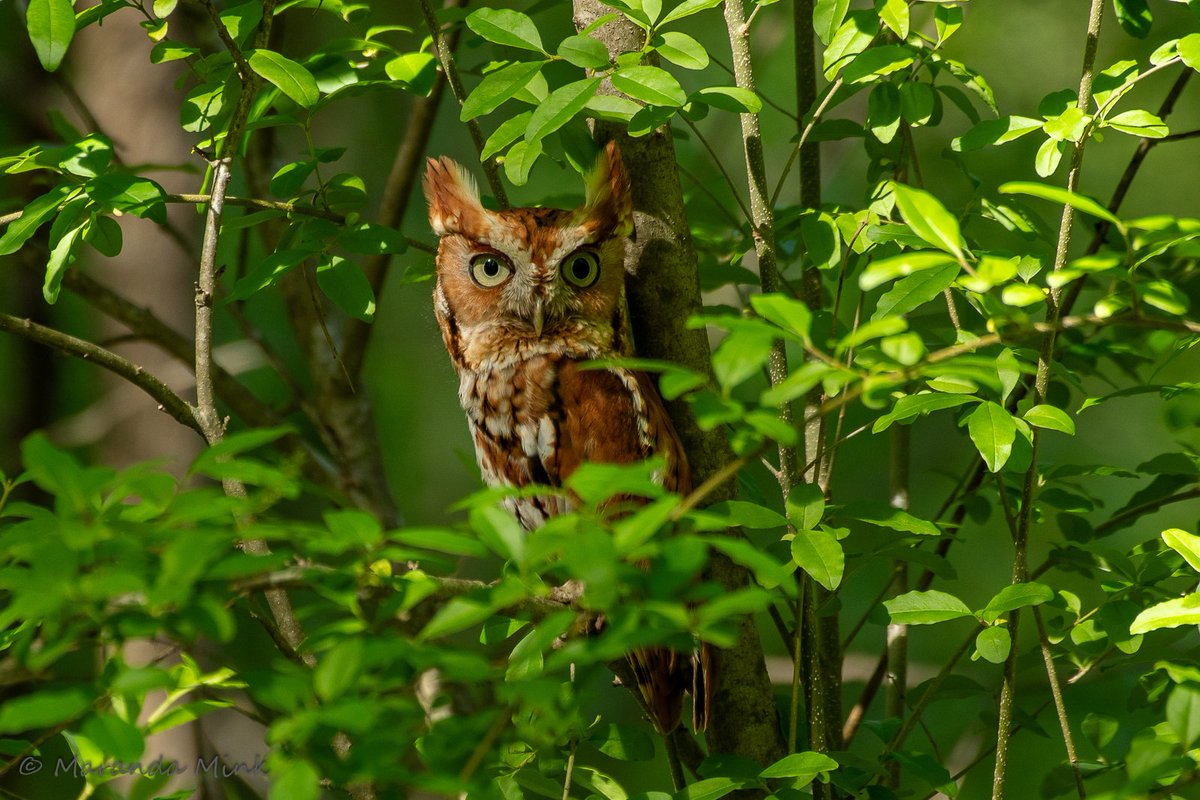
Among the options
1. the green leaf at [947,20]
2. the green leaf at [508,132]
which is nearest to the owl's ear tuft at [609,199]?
the green leaf at [508,132]

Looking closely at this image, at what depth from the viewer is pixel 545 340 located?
89.8 inches

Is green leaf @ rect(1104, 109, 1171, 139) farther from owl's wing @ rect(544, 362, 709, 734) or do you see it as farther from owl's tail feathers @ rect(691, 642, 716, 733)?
owl's tail feathers @ rect(691, 642, 716, 733)

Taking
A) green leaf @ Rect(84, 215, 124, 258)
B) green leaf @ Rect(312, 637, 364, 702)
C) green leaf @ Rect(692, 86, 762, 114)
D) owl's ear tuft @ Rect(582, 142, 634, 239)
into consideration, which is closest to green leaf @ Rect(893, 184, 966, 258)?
green leaf @ Rect(692, 86, 762, 114)

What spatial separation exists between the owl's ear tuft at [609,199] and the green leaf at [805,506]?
2.33 feet

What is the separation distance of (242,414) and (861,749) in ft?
5.81

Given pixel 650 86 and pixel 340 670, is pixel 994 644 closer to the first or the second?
pixel 650 86

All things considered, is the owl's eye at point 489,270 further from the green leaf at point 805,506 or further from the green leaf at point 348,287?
the green leaf at point 805,506

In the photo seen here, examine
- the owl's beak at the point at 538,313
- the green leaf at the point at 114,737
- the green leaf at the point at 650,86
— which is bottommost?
the green leaf at the point at 114,737

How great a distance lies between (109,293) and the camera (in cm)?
263

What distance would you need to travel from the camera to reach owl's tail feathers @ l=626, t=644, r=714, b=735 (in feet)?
6.03

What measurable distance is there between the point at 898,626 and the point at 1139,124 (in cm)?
114

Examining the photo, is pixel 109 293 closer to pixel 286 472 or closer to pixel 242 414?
pixel 242 414

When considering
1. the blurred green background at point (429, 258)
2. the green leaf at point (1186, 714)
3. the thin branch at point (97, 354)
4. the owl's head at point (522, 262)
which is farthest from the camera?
the blurred green background at point (429, 258)

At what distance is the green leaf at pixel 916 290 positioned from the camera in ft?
4.25
